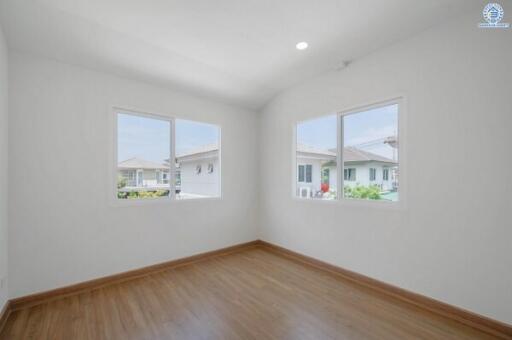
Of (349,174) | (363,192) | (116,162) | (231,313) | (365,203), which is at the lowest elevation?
(231,313)

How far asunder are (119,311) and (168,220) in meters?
Result: 1.30

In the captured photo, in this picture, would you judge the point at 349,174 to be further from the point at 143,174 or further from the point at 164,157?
the point at 143,174

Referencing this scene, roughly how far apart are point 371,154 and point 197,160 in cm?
270

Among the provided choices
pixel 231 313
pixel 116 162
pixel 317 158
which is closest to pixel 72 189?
pixel 116 162

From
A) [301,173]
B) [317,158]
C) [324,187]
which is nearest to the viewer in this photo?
[324,187]

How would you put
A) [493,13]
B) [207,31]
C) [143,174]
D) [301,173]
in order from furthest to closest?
[301,173] → [143,174] → [207,31] → [493,13]

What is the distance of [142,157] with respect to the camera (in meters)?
3.25

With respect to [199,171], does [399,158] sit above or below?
above

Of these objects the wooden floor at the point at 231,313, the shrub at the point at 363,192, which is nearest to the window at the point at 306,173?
the shrub at the point at 363,192

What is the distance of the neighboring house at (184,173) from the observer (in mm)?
3146

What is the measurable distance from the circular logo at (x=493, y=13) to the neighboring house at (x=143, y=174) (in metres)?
3.97

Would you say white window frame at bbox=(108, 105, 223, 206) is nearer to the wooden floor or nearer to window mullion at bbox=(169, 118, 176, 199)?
window mullion at bbox=(169, 118, 176, 199)

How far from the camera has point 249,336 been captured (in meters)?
1.93

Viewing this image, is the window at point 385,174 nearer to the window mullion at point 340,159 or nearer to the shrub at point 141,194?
→ the window mullion at point 340,159
